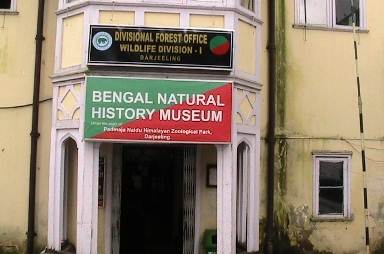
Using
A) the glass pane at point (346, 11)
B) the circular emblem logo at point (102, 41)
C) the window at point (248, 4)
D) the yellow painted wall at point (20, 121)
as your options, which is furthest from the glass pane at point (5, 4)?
the glass pane at point (346, 11)

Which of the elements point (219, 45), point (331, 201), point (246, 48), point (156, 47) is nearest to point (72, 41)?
point (156, 47)

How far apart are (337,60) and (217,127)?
145 inches

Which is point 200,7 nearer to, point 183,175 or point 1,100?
point 183,175

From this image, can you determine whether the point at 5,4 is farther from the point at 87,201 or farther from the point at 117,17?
the point at 87,201

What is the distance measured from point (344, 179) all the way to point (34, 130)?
630 centimetres

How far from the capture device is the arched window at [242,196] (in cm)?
930

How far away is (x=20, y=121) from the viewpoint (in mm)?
9844

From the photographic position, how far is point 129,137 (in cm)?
827

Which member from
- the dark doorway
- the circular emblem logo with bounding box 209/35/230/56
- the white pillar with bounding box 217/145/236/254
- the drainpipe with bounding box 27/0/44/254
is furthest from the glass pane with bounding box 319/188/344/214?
the drainpipe with bounding box 27/0/44/254

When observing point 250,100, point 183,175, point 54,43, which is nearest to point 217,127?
point 250,100

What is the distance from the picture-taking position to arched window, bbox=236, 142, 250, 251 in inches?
366

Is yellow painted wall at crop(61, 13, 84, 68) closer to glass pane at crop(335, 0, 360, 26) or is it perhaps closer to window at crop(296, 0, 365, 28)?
window at crop(296, 0, 365, 28)

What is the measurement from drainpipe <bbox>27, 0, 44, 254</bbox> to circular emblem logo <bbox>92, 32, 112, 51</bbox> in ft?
6.08

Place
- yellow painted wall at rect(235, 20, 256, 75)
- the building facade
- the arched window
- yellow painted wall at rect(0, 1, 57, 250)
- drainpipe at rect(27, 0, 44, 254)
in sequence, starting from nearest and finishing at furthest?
1. the building facade
2. yellow painted wall at rect(235, 20, 256, 75)
3. the arched window
4. drainpipe at rect(27, 0, 44, 254)
5. yellow painted wall at rect(0, 1, 57, 250)
